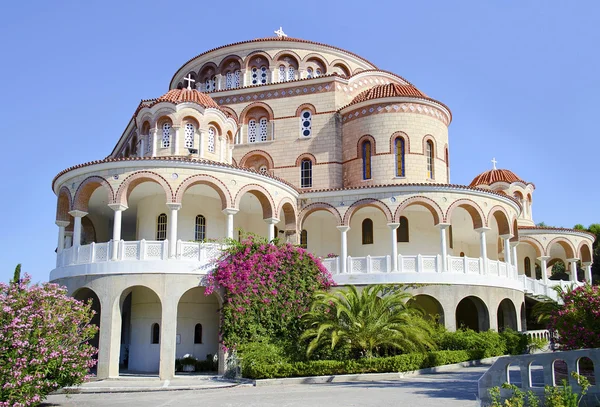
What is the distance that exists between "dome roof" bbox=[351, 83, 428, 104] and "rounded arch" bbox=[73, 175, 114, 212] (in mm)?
13062

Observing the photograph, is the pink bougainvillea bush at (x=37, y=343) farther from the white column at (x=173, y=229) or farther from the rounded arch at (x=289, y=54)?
the rounded arch at (x=289, y=54)

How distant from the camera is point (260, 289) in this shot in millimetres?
21891

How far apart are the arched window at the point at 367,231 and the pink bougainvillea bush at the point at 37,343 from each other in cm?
1484

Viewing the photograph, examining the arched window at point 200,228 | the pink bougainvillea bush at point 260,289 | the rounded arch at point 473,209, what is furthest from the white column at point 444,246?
the arched window at point 200,228

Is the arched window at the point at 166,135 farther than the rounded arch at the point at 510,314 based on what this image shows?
No

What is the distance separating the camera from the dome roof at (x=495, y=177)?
3709 centimetres

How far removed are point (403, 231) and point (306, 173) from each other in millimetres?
5906

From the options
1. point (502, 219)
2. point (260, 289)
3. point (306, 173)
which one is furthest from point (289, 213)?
point (502, 219)

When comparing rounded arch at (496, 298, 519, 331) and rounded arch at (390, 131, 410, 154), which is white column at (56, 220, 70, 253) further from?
rounded arch at (496, 298, 519, 331)

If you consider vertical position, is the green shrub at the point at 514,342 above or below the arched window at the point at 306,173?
below

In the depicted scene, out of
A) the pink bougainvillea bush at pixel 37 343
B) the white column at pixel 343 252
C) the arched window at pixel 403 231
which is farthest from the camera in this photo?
the arched window at pixel 403 231

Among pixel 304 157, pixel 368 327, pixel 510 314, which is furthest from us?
pixel 304 157

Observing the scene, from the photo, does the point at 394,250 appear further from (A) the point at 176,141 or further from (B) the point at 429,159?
(A) the point at 176,141

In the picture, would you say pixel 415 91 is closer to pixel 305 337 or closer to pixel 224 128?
pixel 224 128
